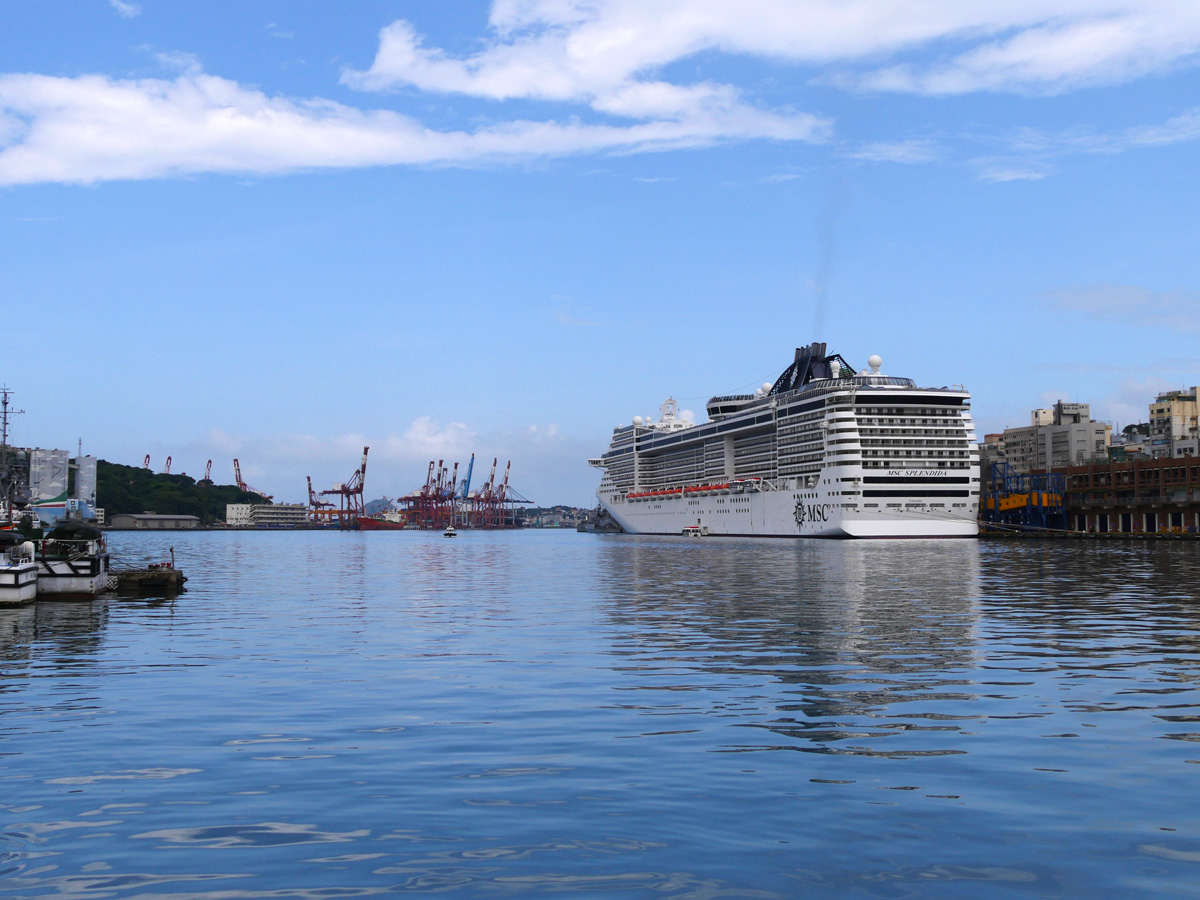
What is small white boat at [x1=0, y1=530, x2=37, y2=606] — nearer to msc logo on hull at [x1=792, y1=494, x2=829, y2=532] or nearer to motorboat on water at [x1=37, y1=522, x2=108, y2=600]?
motorboat on water at [x1=37, y1=522, x2=108, y2=600]

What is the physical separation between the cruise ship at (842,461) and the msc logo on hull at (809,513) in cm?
13

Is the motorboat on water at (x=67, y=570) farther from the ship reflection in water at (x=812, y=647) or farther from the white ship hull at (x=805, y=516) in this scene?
the white ship hull at (x=805, y=516)

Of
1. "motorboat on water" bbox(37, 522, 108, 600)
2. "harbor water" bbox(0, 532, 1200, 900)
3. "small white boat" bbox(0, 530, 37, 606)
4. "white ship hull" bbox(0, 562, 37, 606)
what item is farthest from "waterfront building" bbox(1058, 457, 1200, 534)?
"white ship hull" bbox(0, 562, 37, 606)

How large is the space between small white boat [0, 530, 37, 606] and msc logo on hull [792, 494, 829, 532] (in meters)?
92.8

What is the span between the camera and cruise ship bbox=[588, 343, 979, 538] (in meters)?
120

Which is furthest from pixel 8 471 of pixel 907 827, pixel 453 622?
pixel 907 827

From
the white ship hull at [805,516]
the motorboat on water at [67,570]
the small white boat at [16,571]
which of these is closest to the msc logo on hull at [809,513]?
the white ship hull at [805,516]

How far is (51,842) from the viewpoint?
34.4ft

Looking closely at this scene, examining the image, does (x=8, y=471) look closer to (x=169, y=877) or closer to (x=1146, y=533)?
(x=169, y=877)

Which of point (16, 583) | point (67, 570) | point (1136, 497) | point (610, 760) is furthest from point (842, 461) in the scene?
point (610, 760)

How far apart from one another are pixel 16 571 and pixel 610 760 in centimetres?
3361

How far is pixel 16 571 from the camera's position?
129 feet

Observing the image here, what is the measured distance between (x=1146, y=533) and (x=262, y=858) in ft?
429

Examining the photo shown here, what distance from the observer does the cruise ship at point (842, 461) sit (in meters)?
120
